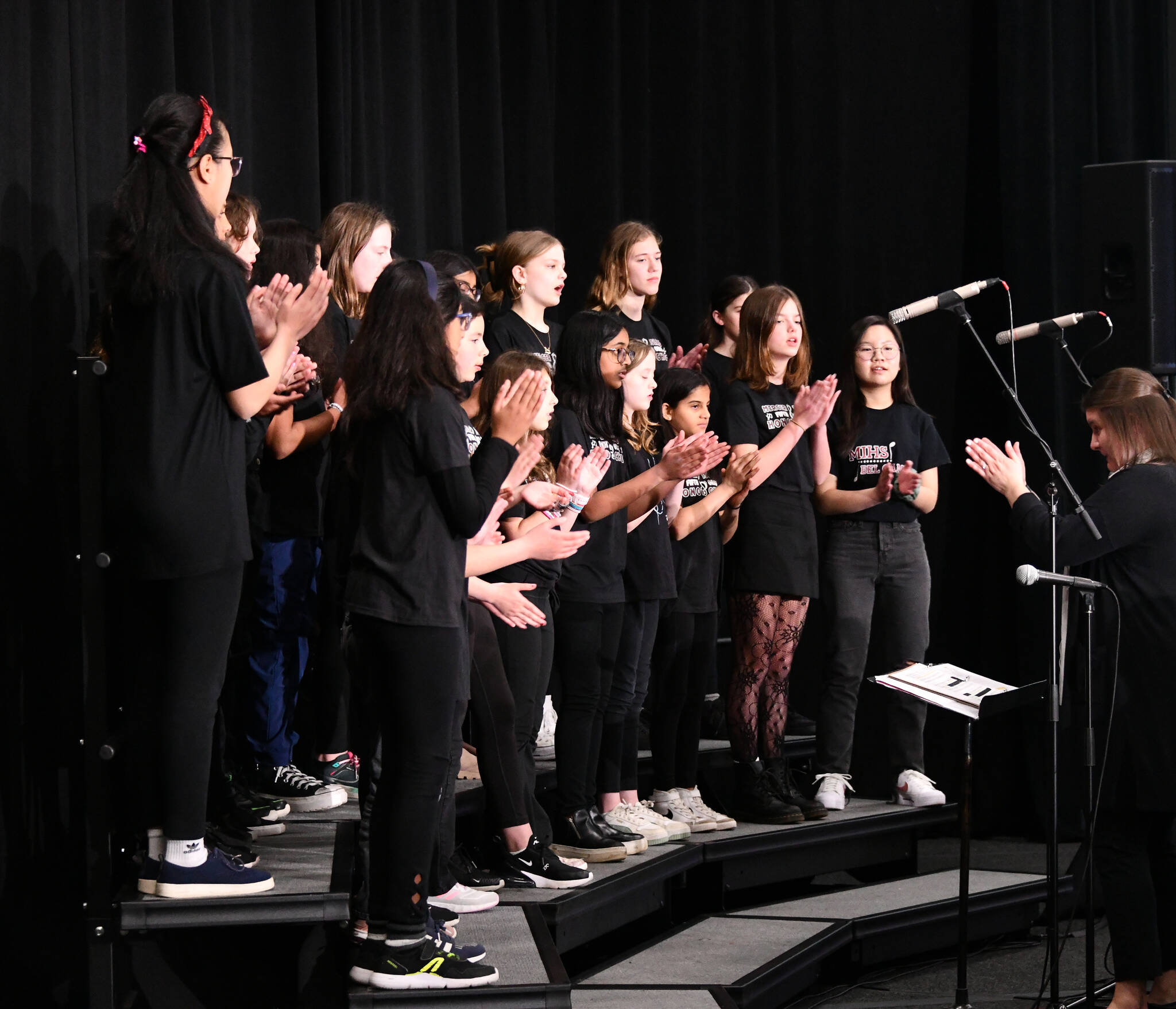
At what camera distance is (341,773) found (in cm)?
354

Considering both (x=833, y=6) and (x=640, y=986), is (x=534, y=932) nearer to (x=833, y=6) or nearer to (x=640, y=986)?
(x=640, y=986)

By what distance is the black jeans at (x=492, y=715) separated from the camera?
3150 mm

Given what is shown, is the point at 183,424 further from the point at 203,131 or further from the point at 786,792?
the point at 786,792

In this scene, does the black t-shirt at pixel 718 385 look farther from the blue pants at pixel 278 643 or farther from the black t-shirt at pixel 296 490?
the blue pants at pixel 278 643

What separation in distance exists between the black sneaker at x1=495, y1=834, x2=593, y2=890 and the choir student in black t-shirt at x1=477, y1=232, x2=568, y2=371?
1370mm

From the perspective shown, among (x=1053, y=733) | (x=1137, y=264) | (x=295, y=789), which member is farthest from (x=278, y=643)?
(x=1137, y=264)

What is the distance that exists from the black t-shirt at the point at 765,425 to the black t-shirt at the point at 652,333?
255 millimetres

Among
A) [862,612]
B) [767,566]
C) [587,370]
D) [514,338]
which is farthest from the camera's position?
[862,612]

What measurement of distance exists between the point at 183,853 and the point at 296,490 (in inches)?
43.2

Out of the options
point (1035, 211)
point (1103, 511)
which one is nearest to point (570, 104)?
point (1035, 211)

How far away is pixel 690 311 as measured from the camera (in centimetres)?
609

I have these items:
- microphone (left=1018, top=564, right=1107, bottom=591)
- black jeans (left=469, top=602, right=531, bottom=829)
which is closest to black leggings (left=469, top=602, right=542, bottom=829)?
black jeans (left=469, top=602, right=531, bottom=829)

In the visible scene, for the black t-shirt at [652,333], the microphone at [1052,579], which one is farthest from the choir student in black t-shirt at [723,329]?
the microphone at [1052,579]

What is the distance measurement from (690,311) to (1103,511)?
112 inches
